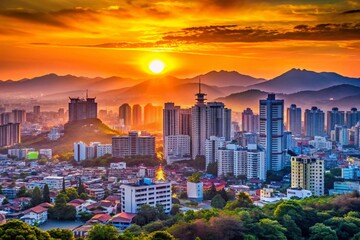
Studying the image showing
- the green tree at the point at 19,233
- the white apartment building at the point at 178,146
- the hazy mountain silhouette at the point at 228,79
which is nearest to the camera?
the green tree at the point at 19,233

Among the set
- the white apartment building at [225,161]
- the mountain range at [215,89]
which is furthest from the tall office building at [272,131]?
the mountain range at [215,89]

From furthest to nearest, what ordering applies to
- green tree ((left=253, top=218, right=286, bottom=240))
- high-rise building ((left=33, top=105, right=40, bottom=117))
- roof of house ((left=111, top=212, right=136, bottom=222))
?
high-rise building ((left=33, top=105, right=40, bottom=117)) < roof of house ((left=111, top=212, right=136, bottom=222)) < green tree ((left=253, top=218, right=286, bottom=240))

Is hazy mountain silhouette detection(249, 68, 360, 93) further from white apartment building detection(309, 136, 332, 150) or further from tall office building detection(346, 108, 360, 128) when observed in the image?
white apartment building detection(309, 136, 332, 150)

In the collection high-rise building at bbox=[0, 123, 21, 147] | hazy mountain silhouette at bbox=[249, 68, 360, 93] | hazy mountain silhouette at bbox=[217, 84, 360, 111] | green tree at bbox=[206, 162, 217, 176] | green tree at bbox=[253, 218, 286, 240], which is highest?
hazy mountain silhouette at bbox=[249, 68, 360, 93]

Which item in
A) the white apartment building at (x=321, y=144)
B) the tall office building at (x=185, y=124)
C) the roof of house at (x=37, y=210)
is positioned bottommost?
the roof of house at (x=37, y=210)

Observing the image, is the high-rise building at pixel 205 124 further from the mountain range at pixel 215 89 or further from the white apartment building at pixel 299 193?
the mountain range at pixel 215 89

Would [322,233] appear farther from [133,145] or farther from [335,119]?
[335,119]

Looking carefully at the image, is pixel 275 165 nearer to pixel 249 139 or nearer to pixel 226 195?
pixel 249 139

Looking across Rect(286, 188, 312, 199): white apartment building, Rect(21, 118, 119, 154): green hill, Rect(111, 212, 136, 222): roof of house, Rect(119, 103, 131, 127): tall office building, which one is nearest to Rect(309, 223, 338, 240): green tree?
Rect(111, 212, 136, 222): roof of house
